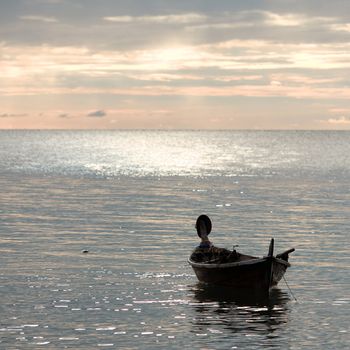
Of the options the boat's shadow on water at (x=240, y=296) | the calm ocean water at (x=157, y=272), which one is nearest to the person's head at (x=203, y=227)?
the calm ocean water at (x=157, y=272)

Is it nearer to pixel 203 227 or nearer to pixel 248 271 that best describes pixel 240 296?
pixel 248 271

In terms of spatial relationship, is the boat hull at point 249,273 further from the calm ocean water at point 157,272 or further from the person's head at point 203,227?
the person's head at point 203,227

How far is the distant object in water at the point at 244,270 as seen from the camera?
3769 centimetres

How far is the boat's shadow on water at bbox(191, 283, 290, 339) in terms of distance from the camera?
105 feet

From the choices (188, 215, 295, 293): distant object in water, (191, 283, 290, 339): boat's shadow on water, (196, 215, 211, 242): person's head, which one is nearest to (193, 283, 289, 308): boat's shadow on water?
(191, 283, 290, 339): boat's shadow on water

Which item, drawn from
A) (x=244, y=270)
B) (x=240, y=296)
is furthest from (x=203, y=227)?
(x=240, y=296)

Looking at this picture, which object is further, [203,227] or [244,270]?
[203,227]

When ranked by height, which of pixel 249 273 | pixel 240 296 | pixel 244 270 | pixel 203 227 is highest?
pixel 203 227

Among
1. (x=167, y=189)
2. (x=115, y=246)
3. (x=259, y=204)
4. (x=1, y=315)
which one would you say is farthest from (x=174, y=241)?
(x=167, y=189)

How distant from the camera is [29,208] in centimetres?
7375

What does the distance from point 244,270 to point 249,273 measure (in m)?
0.27

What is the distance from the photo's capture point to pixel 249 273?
38.2 meters

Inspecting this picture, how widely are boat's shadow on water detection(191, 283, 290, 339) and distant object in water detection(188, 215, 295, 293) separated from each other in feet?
1.31

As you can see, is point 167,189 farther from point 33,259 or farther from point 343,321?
point 343,321
